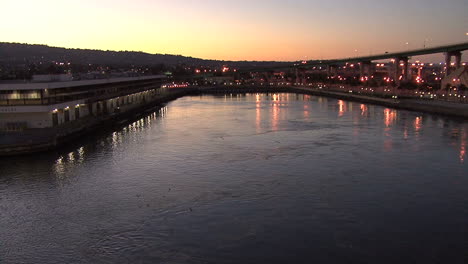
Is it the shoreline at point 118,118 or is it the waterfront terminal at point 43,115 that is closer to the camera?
the shoreline at point 118,118

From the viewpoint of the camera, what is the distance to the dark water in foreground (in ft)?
21.0

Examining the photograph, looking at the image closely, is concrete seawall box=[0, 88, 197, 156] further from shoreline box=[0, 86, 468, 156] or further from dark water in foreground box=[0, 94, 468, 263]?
dark water in foreground box=[0, 94, 468, 263]

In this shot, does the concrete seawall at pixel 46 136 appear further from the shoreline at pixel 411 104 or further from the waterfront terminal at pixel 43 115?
the shoreline at pixel 411 104

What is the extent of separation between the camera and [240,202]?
844 cm

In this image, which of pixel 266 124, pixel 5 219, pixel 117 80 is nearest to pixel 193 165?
pixel 5 219

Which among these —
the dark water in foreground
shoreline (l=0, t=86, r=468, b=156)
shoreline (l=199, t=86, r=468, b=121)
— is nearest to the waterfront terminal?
shoreline (l=0, t=86, r=468, b=156)

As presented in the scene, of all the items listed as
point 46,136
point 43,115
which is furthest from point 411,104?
point 46,136

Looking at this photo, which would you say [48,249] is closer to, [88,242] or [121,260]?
[88,242]

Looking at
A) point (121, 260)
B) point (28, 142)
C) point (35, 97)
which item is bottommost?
point (121, 260)

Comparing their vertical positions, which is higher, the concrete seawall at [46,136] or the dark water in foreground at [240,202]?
the concrete seawall at [46,136]

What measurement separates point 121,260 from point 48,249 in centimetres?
131

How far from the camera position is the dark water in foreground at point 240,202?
641 centimetres

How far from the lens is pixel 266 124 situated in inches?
816

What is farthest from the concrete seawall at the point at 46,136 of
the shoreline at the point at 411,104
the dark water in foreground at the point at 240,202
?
the shoreline at the point at 411,104
